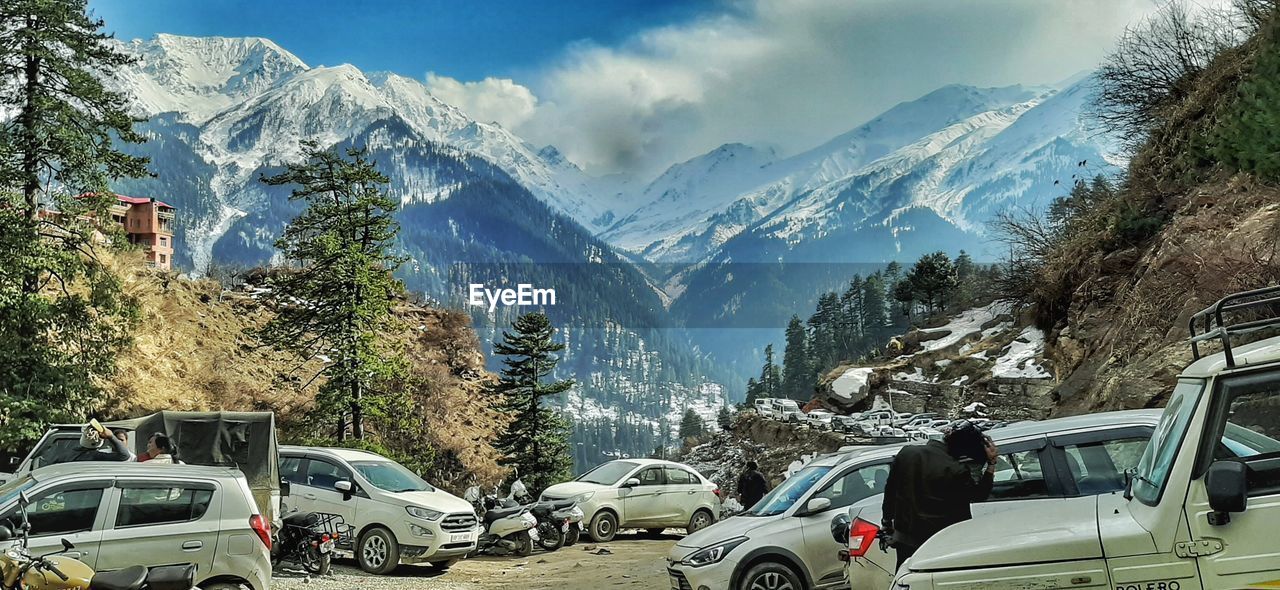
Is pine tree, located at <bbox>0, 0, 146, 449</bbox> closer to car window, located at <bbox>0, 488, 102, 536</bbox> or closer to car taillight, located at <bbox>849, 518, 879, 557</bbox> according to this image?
car window, located at <bbox>0, 488, 102, 536</bbox>

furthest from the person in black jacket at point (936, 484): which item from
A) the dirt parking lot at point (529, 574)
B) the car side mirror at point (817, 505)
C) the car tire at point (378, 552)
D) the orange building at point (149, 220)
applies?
the orange building at point (149, 220)

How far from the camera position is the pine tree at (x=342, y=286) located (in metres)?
32.4

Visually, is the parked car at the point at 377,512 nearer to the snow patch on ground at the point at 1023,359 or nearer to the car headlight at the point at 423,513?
the car headlight at the point at 423,513

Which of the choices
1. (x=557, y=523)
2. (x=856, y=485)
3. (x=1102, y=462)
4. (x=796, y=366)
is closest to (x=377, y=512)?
(x=557, y=523)

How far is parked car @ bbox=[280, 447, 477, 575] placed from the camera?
1537 cm

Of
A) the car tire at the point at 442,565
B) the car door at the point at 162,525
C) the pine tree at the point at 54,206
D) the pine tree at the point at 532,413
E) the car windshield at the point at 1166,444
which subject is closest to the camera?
the car windshield at the point at 1166,444

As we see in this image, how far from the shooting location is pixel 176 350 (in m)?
36.1

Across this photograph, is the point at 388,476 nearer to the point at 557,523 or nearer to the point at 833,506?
the point at 557,523

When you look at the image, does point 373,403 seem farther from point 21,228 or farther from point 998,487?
point 998,487

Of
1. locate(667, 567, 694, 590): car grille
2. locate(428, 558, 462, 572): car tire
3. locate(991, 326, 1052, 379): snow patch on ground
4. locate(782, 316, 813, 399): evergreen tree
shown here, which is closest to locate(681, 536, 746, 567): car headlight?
locate(667, 567, 694, 590): car grille

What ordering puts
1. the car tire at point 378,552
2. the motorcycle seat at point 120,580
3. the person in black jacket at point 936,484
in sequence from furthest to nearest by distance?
the car tire at point 378,552
the person in black jacket at point 936,484
the motorcycle seat at point 120,580

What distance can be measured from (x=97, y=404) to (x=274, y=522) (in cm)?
1575

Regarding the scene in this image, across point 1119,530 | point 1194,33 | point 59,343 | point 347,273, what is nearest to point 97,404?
point 59,343

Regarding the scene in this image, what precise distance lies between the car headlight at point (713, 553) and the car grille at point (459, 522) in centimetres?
646
